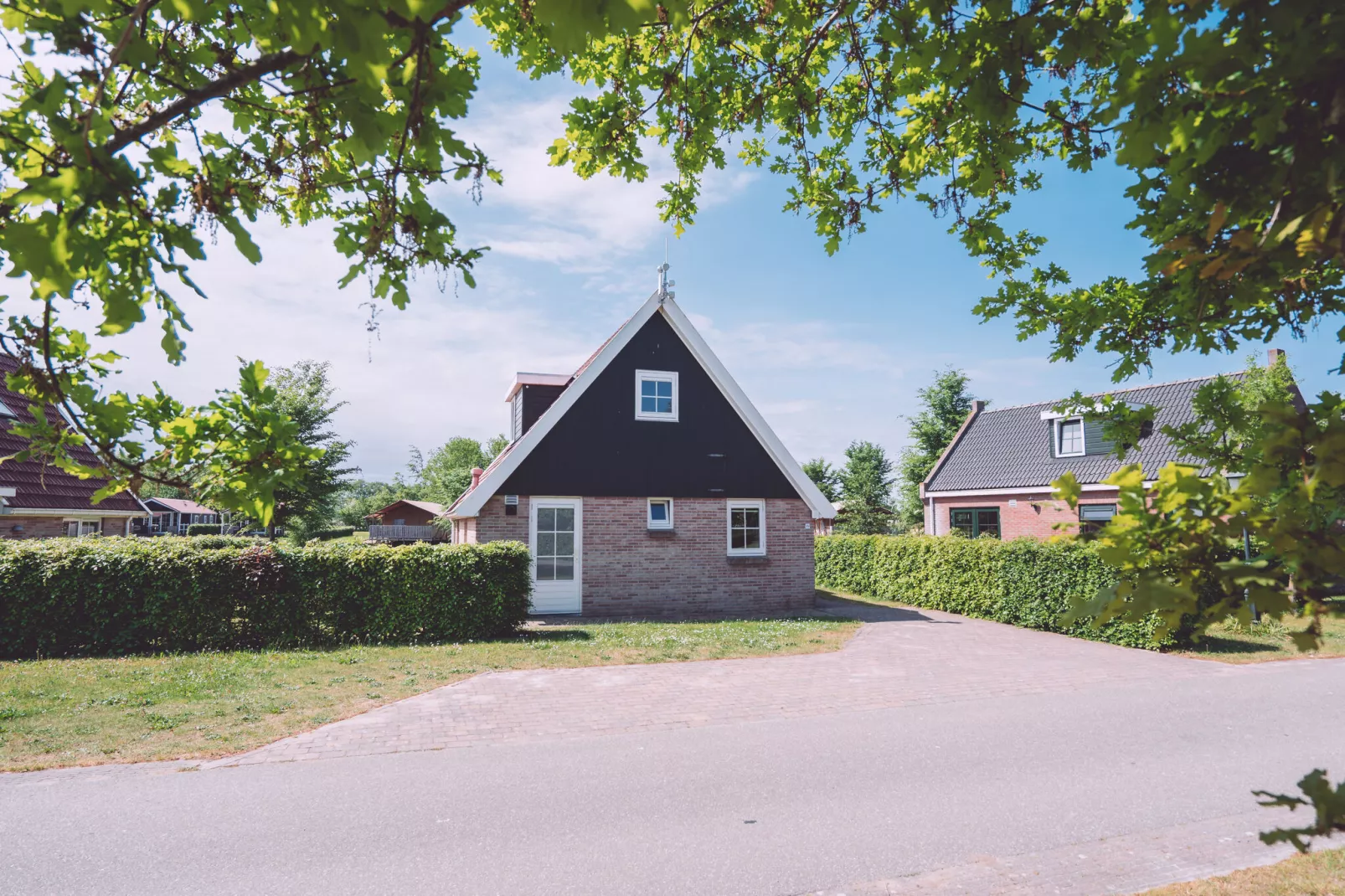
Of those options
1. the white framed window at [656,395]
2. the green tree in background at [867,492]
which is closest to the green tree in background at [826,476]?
the green tree in background at [867,492]

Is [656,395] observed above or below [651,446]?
above

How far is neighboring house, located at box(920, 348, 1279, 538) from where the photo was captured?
2298cm

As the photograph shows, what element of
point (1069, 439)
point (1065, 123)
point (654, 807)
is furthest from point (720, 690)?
point (1069, 439)

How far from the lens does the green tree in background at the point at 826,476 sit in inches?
1590

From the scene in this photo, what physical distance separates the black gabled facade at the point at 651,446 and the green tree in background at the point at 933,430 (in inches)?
848

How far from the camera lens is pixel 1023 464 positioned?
26.8 metres

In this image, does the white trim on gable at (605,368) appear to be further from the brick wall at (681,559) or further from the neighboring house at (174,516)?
the neighboring house at (174,516)

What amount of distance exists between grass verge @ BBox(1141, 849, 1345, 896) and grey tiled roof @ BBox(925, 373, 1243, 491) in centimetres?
1869

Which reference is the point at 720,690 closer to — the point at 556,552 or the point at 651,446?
the point at 556,552

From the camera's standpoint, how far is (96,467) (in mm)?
3221

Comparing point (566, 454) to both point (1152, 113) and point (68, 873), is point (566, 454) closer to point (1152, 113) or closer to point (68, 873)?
point (68, 873)

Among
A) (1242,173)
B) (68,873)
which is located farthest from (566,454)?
(1242,173)

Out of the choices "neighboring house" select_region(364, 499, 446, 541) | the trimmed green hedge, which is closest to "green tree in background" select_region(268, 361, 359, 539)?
"neighboring house" select_region(364, 499, 446, 541)

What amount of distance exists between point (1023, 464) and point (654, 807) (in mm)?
24913
